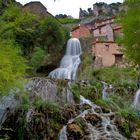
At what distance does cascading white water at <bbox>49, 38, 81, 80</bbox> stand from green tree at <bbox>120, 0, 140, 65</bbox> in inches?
596

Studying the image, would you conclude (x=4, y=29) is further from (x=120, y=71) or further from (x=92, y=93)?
(x=120, y=71)

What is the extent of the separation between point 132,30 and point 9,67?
6.20m

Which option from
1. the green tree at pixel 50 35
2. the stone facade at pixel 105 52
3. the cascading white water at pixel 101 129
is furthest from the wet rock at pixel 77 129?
the stone facade at pixel 105 52

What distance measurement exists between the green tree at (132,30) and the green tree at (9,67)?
5.02 meters

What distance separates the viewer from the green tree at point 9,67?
45.3 feet

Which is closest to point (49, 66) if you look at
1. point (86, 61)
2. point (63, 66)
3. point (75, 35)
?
point (63, 66)

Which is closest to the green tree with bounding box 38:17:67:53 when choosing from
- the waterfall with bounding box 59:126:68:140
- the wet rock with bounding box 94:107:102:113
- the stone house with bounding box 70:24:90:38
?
the stone house with bounding box 70:24:90:38

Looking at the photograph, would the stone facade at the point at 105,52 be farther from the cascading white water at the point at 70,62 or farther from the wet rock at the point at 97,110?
the wet rock at the point at 97,110

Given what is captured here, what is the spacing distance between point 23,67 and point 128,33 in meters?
5.04

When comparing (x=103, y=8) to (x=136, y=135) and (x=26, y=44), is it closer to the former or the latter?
(x=26, y=44)

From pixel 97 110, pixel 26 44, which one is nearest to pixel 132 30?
pixel 97 110

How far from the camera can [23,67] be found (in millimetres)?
16281

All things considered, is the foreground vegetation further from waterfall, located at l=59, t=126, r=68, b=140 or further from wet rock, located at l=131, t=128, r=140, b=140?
wet rock, located at l=131, t=128, r=140, b=140

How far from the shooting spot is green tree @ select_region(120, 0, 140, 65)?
17.4m
